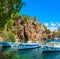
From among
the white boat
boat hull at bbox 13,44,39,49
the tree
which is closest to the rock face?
boat hull at bbox 13,44,39,49

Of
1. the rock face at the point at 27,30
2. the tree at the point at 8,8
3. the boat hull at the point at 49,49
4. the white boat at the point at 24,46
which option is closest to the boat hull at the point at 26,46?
the white boat at the point at 24,46

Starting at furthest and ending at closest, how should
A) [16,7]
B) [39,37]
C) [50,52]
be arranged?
1. [39,37]
2. [50,52]
3. [16,7]

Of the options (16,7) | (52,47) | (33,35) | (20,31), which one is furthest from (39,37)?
(16,7)

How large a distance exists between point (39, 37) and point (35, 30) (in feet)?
23.7

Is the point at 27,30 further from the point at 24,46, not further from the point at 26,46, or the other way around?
the point at 24,46

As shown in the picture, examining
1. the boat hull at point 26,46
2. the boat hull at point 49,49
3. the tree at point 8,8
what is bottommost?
the boat hull at point 49,49

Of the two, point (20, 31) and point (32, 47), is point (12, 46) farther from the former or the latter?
point (20, 31)

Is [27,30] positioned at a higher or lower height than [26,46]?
higher

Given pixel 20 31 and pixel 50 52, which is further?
pixel 20 31

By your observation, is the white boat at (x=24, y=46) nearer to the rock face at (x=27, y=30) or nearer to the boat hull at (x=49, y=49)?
the boat hull at (x=49, y=49)

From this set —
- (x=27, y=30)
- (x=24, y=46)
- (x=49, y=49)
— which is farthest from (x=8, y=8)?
(x=27, y=30)

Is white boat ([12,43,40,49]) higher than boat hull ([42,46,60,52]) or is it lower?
higher

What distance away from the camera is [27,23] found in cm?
10650

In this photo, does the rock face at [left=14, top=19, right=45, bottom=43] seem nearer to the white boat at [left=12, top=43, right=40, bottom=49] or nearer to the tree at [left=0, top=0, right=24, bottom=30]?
the white boat at [left=12, top=43, right=40, bottom=49]
